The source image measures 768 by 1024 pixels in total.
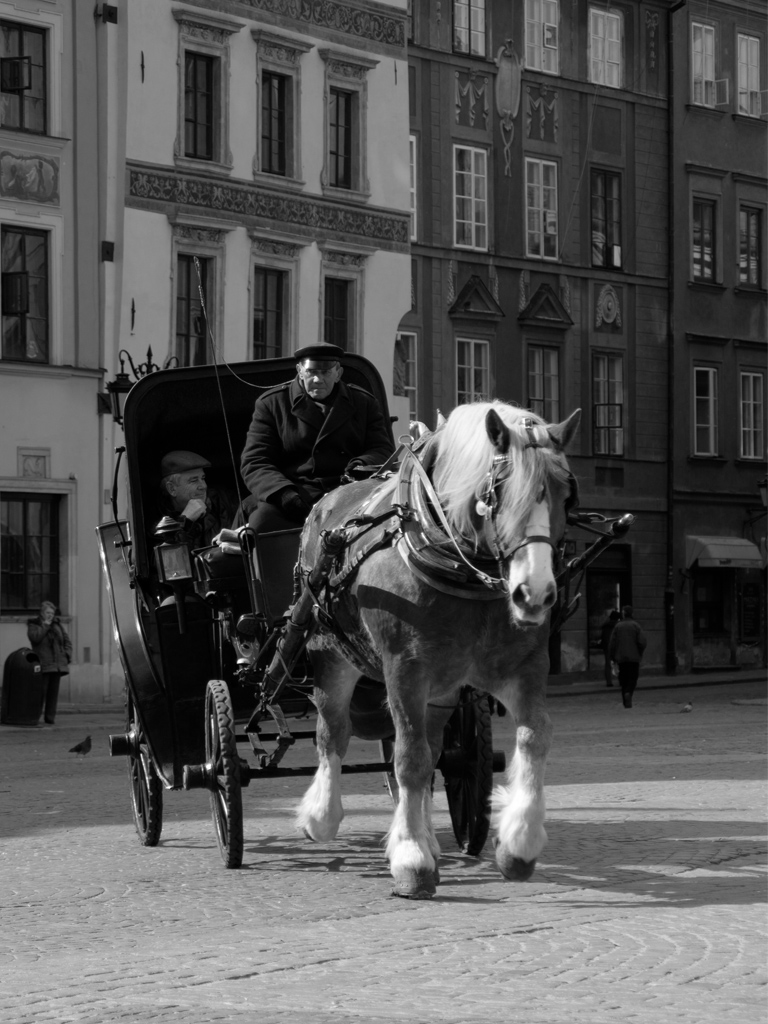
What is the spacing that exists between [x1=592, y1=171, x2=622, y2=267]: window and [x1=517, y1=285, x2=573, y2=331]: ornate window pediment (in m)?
1.58

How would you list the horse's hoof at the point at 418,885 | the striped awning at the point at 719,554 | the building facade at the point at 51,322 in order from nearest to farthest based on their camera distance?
the horse's hoof at the point at 418,885, the building facade at the point at 51,322, the striped awning at the point at 719,554

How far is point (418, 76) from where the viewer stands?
3719 centimetres

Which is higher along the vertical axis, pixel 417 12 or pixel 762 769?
pixel 417 12

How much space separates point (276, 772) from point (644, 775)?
21.3 ft

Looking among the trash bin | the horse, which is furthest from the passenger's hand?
the trash bin

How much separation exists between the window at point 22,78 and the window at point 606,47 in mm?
14982

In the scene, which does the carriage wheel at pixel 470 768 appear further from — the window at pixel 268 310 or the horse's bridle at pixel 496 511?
the window at pixel 268 310

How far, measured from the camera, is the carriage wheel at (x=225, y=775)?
8.91m

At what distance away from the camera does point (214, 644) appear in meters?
10.1

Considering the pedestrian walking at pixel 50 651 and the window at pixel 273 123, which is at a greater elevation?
the window at pixel 273 123

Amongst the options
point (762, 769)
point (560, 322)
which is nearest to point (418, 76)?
point (560, 322)

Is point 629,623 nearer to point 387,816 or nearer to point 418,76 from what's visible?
point 418,76

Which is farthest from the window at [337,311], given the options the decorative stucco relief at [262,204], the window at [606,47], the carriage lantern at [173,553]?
the carriage lantern at [173,553]

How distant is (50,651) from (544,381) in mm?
16343
